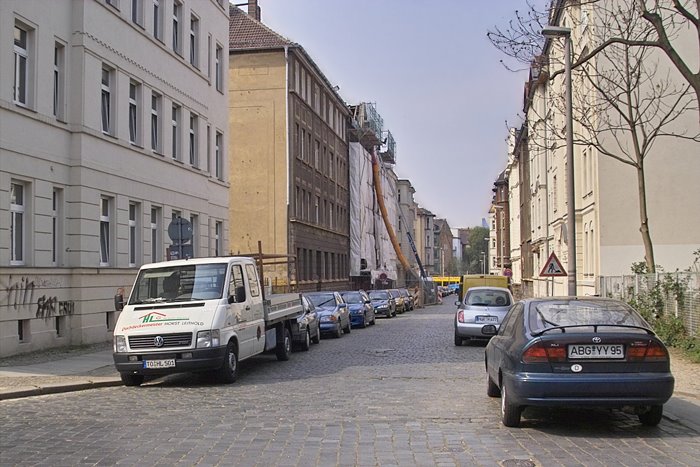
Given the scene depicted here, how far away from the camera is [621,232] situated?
3048 centimetres

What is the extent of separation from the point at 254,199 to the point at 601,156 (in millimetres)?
19987

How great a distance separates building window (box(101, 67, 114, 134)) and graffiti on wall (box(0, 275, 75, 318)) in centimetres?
531

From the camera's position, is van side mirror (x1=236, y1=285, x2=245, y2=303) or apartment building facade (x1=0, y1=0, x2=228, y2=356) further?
apartment building facade (x1=0, y1=0, x2=228, y2=356)

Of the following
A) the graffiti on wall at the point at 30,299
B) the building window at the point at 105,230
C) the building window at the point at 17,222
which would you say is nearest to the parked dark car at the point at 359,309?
the building window at the point at 105,230

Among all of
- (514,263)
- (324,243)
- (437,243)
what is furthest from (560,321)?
(437,243)

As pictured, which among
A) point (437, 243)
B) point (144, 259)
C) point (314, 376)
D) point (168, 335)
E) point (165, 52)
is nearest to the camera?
point (168, 335)

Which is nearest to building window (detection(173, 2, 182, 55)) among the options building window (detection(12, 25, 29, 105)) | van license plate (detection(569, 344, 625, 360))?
building window (detection(12, 25, 29, 105))

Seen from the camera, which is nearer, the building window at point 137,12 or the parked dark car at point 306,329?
the parked dark car at point 306,329

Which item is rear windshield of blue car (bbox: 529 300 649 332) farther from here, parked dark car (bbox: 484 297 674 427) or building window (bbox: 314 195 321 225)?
building window (bbox: 314 195 321 225)

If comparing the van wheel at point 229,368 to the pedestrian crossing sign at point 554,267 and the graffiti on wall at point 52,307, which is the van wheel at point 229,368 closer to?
the graffiti on wall at point 52,307

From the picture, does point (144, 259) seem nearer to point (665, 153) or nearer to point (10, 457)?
point (10, 457)

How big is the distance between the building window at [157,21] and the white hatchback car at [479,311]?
1312 cm

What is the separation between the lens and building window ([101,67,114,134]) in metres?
22.5

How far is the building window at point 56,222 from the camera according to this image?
19.7 m
